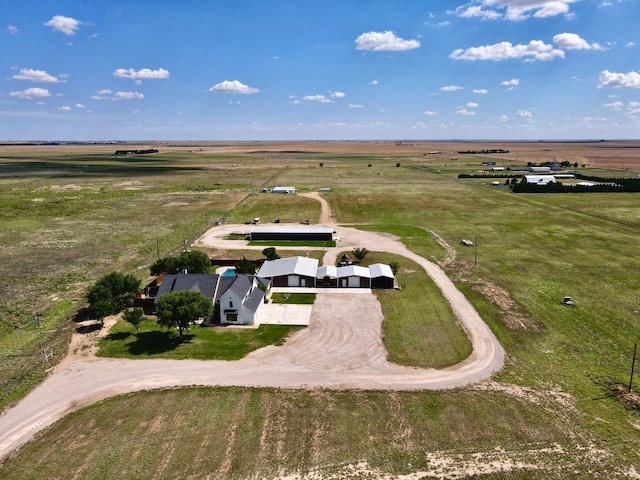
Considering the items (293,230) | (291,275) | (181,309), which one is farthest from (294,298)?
(293,230)

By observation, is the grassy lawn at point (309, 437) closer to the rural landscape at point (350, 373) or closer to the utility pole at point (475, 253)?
the rural landscape at point (350, 373)

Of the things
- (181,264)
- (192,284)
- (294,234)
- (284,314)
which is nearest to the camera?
(284,314)

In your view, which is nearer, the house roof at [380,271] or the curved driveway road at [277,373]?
the curved driveway road at [277,373]

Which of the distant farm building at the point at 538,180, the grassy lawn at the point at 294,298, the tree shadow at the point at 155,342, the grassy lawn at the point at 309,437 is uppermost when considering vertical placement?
the distant farm building at the point at 538,180

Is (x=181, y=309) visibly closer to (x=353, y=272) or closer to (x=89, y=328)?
(x=89, y=328)

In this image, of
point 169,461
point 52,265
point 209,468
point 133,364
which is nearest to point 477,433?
point 209,468

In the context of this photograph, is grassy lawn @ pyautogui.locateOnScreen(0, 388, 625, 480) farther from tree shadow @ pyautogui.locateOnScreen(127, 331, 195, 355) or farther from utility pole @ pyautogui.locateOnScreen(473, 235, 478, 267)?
utility pole @ pyautogui.locateOnScreen(473, 235, 478, 267)

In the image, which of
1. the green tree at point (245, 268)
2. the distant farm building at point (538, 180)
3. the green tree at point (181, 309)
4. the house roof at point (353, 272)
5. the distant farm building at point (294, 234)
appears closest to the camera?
the green tree at point (181, 309)

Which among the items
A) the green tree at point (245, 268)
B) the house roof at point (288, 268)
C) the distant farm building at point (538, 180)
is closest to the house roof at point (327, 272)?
the house roof at point (288, 268)
